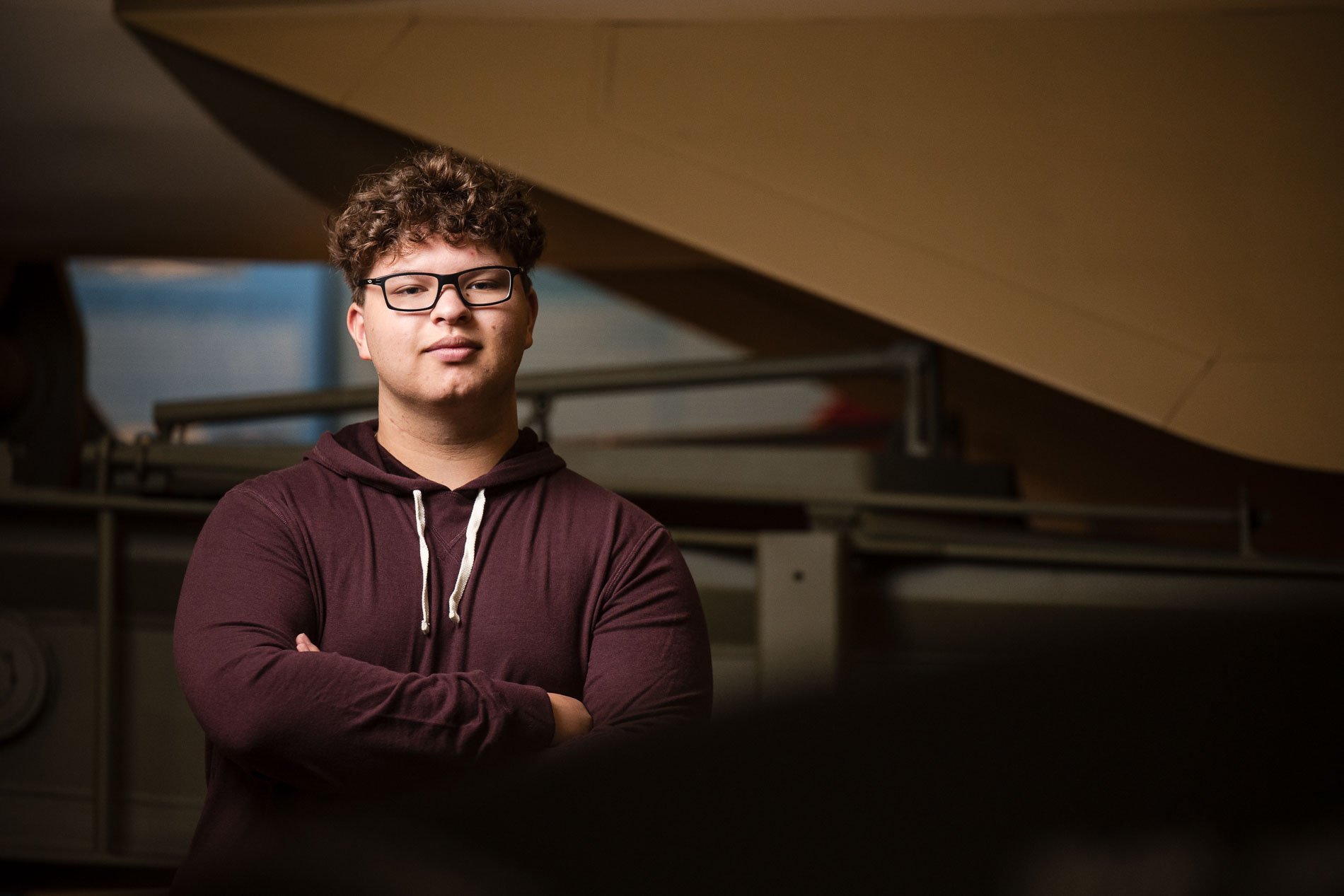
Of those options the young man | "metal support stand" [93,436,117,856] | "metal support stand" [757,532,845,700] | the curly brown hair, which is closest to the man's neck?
the young man

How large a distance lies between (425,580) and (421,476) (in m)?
0.10

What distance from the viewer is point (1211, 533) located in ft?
11.8

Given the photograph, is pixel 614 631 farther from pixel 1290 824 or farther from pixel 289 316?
pixel 289 316

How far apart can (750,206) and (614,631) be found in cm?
171

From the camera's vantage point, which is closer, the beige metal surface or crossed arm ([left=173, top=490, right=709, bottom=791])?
crossed arm ([left=173, top=490, right=709, bottom=791])

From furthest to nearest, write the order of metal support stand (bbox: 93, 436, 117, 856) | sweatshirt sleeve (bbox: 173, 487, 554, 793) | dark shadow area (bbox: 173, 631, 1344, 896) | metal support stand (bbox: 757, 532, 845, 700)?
1. metal support stand (bbox: 93, 436, 117, 856)
2. metal support stand (bbox: 757, 532, 845, 700)
3. sweatshirt sleeve (bbox: 173, 487, 554, 793)
4. dark shadow area (bbox: 173, 631, 1344, 896)

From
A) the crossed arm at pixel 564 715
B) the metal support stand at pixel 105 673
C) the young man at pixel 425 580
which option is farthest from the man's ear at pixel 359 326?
the metal support stand at pixel 105 673

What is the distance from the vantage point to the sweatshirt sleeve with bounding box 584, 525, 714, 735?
0.91 meters

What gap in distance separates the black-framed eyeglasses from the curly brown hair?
3cm

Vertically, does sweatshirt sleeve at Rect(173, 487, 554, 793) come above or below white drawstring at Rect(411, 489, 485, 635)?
below

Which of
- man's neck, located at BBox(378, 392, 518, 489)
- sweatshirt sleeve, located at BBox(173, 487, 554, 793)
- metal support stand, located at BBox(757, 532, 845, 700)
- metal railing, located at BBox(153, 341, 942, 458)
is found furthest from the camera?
metal railing, located at BBox(153, 341, 942, 458)

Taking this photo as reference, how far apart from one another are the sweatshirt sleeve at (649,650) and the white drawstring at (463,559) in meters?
0.12

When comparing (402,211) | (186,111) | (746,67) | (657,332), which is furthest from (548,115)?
(657,332)

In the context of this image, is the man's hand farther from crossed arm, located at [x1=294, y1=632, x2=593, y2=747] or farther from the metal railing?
the metal railing
